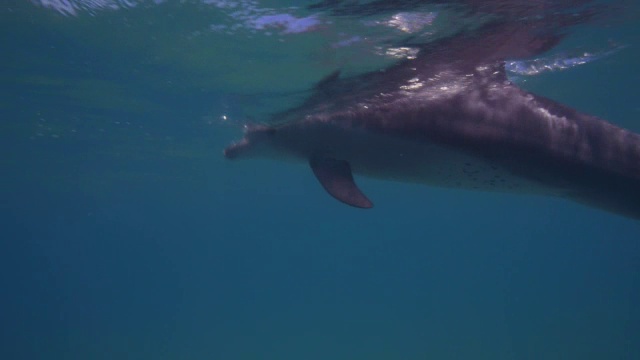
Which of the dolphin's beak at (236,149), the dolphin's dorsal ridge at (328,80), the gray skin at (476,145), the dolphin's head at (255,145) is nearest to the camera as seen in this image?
the gray skin at (476,145)

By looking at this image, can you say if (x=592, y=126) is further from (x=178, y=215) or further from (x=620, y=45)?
(x=178, y=215)

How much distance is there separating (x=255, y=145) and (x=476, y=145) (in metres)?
4.22

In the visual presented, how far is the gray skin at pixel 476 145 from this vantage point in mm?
5234

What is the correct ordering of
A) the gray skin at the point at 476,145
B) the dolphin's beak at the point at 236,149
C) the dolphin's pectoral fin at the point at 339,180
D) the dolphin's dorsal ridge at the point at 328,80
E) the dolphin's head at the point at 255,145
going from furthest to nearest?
the dolphin's dorsal ridge at the point at 328,80
the dolphin's beak at the point at 236,149
the dolphin's head at the point at 255,145
the dolphin's pectoral fin at the point at 339,180
the gray skin at the point at 476,145

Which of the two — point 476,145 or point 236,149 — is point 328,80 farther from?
point 476,145

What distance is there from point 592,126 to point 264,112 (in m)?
13.4

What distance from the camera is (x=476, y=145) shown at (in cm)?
581

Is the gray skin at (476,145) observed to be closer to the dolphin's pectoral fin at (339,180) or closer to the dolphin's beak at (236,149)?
the dolphin's pectoral fin at (339,180)

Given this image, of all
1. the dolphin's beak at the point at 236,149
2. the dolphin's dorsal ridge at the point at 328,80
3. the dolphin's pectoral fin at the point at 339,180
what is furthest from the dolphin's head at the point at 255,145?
the dolphin's dorsal ridge at the point at 328,80

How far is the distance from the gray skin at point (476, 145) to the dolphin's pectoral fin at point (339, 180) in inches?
0.6

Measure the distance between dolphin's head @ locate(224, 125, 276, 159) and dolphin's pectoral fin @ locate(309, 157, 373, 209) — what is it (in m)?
1.20

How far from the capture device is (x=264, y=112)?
695 inches

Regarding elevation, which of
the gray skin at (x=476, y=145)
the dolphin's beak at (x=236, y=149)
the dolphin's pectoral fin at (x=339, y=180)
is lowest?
the dolphin's beak at (x=236, y=149)

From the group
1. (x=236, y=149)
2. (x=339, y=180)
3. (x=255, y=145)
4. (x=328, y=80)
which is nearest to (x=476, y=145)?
(x=339, y=180)
